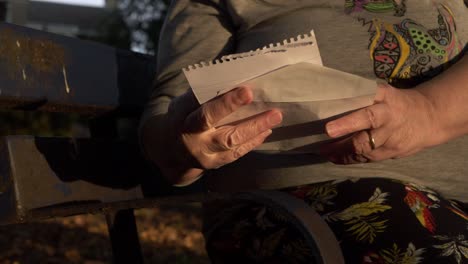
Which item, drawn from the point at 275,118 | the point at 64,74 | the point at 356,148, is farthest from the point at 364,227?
the point at 64,74

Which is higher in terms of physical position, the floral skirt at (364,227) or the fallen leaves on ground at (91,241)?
the floral skirt at (364,227)

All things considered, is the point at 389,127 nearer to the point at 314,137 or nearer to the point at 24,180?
the point at 314,137

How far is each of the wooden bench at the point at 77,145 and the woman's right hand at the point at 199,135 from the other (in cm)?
11

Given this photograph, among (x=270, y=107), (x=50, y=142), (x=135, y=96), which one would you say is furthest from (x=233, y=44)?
(x=270, y=107)

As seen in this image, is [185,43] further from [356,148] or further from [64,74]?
[356,148]

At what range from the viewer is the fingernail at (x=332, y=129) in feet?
5.84

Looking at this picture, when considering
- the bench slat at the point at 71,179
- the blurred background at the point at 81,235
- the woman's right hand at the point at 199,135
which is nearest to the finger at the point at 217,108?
the woman's right hand at the point at 199,135

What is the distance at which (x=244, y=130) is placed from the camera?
1803 mm

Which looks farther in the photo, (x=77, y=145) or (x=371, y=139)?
(x=77, y=145)

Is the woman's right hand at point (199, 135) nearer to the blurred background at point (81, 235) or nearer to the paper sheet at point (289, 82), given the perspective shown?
the paper sheet at point (289, 82)

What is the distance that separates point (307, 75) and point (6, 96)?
79 cm

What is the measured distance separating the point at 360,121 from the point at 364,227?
28 centimetres

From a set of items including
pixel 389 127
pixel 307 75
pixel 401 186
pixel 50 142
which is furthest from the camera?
pixel 50 142

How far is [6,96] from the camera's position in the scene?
213 cm
